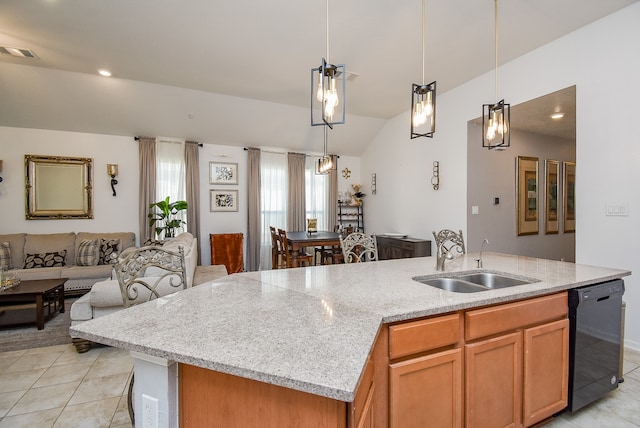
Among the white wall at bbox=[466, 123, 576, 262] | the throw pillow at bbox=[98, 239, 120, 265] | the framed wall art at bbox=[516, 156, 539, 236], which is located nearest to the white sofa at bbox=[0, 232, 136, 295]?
the throw pillow at bbox=[98, 239, 120, 265]

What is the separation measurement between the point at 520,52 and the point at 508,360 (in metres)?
3.47

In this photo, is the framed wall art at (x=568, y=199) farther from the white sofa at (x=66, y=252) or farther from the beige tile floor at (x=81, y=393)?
the white sofa at (x=66, y=252)

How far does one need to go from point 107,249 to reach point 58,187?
1.46 meters

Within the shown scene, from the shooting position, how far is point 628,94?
2576 millimetres

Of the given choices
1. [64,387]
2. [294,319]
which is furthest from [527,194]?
[64,387]

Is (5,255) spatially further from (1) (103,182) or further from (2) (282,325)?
(2) (282,325)

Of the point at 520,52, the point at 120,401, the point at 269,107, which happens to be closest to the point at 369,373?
the point at 120,401

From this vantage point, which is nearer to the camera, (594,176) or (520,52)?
(594,176)

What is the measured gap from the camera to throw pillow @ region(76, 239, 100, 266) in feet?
14.2

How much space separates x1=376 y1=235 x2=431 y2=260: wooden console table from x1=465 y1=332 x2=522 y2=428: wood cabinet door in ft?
10.0

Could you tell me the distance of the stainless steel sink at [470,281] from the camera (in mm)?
1816

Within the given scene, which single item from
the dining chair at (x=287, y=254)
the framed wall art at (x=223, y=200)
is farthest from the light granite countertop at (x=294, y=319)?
the framed wall art at (x=223, y=200)

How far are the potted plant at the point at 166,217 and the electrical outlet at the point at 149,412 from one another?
15.0 ft

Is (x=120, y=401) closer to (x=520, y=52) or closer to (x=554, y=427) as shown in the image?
(x=554, y=427)
